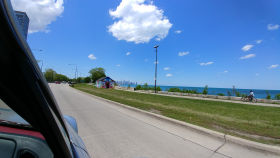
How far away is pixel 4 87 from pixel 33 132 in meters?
1.05

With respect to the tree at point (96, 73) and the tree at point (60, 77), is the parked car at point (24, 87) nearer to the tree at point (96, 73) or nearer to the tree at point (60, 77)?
the tree at point (96, 73)

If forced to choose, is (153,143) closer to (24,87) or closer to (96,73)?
(24,87)

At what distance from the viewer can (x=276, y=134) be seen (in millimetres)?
4352

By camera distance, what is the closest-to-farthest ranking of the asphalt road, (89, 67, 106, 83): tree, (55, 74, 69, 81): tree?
the asphalt road → (89, 67, 106, 83): tree → (55, 74, 69, 81): tree

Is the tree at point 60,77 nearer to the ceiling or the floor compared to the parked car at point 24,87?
nearer to the ceiling

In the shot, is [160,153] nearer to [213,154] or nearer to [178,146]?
[178,146]

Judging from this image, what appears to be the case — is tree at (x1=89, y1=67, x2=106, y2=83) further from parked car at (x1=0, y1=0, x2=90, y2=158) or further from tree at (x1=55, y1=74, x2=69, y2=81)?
parked car at (x1=0, y1=0, x2=90, y2=158)

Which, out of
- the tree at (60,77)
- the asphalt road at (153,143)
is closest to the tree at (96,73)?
the tree at (60,77)

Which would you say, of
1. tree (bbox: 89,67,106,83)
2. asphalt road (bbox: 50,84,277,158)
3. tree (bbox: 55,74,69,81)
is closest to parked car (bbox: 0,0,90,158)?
asphalt road (bbox: 50,84,277,158)

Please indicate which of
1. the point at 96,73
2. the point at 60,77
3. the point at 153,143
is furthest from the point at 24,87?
the point at 60,77

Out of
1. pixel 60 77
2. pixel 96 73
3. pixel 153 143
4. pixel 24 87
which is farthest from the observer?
pixel 60 77

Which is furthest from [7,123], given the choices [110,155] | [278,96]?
[278,96]

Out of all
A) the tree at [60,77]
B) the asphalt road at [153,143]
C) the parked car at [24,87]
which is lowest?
the asphalt road at [153,143]


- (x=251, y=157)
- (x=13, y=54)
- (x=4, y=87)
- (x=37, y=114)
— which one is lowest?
(x=251, y=157)
